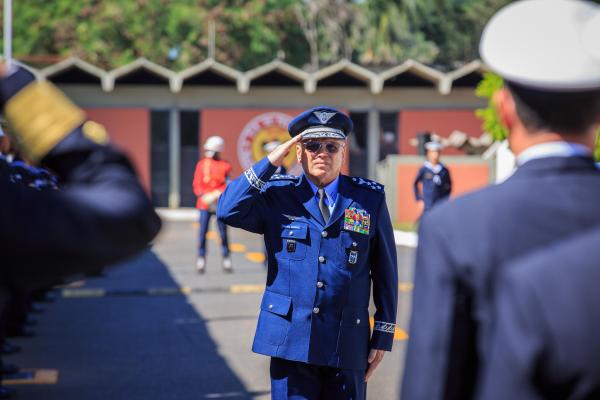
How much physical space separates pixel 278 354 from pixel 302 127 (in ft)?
3.65

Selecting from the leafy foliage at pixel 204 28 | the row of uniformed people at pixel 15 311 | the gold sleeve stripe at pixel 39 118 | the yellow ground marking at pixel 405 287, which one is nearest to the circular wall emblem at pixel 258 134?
the leafy foliage at pixel 204 28

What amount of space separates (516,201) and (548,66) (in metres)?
0.27

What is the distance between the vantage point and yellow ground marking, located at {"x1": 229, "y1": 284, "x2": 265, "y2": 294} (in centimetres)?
1303

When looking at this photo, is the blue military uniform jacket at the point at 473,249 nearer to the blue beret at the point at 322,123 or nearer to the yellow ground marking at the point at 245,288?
the blue beret at the point at 322,123

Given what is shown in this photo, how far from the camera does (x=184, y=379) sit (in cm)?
777

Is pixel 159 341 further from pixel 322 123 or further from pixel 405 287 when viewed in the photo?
pixel 322 123

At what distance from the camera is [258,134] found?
1314 inches

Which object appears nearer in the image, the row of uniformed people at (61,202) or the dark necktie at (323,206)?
the row of uniformed people at (61,202)

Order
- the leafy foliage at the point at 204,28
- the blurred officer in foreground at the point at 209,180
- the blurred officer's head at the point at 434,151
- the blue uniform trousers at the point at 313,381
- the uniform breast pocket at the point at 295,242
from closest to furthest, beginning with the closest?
the blue uniform trousers at the point at 313,381
the uniform breast pocket at the point at 295,242
the blurred officer in foreground at the point at 209,180
the blurred officer's head at the point at 434,151
the leafy foliage at the point at 204,28

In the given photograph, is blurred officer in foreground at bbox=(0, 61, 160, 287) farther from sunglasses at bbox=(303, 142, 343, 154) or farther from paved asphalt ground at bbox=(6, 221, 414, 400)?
paved asphalt ground at bbox=(6, 221, 414, 400)

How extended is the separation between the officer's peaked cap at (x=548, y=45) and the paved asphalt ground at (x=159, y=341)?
5.55 metres

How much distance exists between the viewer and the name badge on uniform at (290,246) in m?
4.43

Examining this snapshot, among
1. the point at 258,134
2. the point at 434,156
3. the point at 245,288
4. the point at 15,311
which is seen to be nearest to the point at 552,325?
the point at 15,311

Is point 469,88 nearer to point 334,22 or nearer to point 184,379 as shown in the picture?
point 334,22
